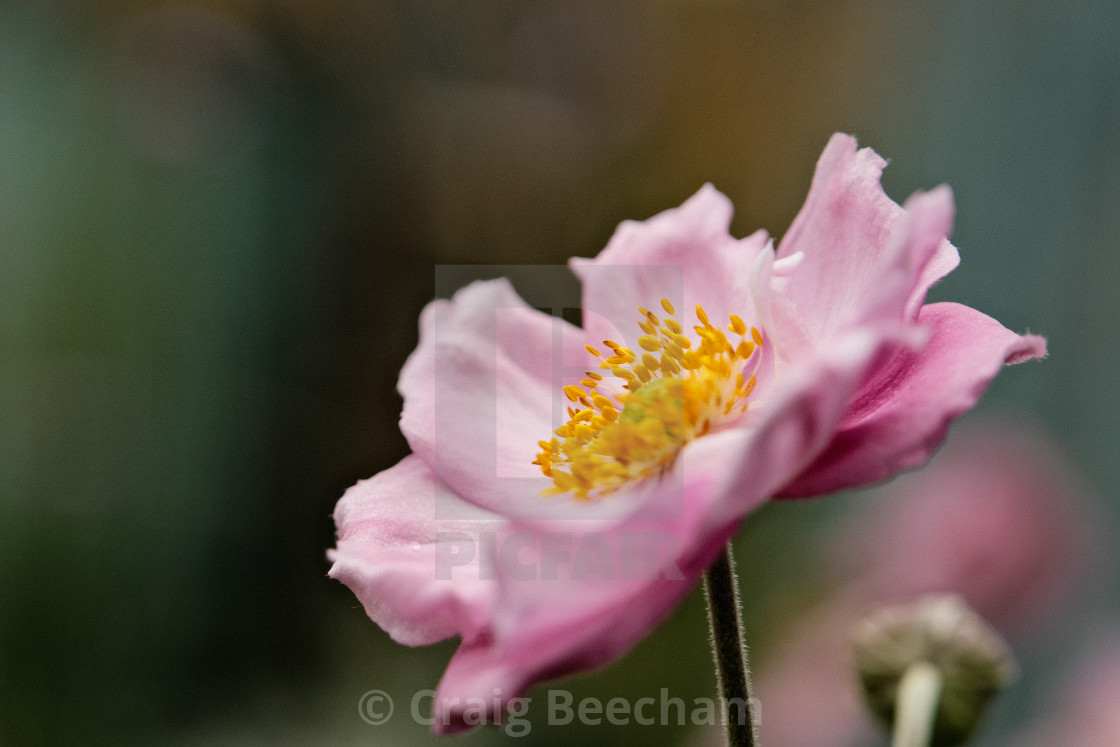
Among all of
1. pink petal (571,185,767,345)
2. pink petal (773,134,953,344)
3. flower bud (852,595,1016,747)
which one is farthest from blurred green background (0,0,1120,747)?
pink petal (773,134,953,344)

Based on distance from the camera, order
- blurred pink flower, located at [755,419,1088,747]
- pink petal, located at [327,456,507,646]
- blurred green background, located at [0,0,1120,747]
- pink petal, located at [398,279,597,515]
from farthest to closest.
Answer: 1. blurred green background, located at [0,0,1120,747]
2. blurred pink flower, located at [755,419,1088,747]
3. pink petal, located at [398,279,597,515]
4. pink petal, located at [327,456,507,646]

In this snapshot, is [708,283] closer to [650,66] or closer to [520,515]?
[520,515]

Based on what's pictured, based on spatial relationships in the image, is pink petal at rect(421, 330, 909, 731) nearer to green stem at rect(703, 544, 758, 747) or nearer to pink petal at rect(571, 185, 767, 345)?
green stem at rect(703, 544, 758, 747)

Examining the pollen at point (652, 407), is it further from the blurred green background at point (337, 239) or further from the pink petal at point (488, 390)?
the blurred green background at point (337, 239)

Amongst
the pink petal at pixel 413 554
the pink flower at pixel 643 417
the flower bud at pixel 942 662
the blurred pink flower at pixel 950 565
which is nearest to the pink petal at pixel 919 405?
the pink flower at pixel 643 417

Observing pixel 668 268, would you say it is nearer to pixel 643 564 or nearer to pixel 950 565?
pixel 643 564
